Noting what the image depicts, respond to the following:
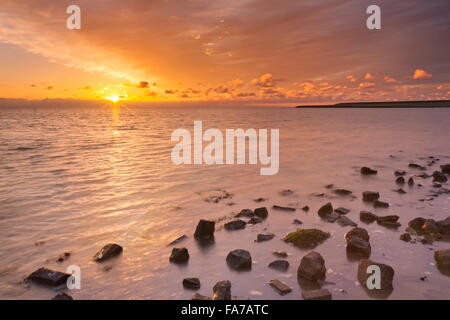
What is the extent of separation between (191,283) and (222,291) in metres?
0.80

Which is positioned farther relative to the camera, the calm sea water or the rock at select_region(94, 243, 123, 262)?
the rock at select_region(94, 243, 123, 262)

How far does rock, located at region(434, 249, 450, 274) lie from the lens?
5.62 meters

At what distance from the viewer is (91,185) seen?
45.0 feet

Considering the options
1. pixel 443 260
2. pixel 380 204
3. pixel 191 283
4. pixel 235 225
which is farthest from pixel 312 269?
pixel 380 204

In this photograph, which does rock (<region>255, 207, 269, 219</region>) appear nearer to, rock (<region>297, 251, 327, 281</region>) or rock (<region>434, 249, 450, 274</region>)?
rock (<region>297, 251, 327, 281</region>)

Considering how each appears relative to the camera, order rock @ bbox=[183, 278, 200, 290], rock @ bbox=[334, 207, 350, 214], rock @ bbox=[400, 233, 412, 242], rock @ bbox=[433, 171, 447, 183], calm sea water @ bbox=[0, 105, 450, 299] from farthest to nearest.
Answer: rock @ bbox=[433, 171, 447, 183], rock @ bbox=[334, 207, 350, 214], rock @ bbox=[400, 233, 412, 242], calm sea water @ bbox=[0, 105, 450, 299], rock @ bbox=[183, 278, 200, 290]

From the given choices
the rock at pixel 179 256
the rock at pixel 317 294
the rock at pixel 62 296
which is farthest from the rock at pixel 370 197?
the rock at pixel 62 296

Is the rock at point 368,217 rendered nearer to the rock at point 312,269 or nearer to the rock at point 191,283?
the rock at point 312,269

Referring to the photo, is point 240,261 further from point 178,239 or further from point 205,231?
point 178,239

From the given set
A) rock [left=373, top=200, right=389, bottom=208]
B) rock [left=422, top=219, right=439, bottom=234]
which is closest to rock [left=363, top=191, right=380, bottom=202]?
rock [left=373, top=200, right=389, bottom=208]

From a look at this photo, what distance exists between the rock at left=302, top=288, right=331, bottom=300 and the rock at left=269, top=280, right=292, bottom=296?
0.39m

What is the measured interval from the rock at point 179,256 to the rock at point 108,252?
60.7 inches

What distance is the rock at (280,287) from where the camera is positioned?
5098mm
